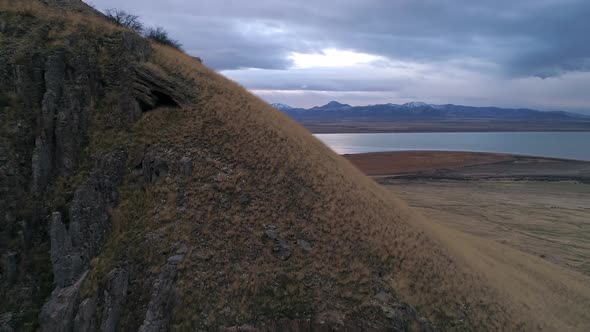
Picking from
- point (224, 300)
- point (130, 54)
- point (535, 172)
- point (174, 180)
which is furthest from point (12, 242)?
point (535, 172)

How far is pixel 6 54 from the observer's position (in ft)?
59.7

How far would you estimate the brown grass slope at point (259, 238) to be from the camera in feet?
49.9

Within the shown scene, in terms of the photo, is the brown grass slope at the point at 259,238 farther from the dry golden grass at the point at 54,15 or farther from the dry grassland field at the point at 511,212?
the dry grassland field at the point at 511,212

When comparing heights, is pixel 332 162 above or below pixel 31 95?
below

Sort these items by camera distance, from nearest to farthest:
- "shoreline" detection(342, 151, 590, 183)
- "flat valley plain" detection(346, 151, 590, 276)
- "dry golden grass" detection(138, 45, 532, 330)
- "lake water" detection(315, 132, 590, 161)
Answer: "dry golden grass" detection(138, 45, 532, 330) < "flat valley plain" detection(346, 151, 590, 276) < "shoreline" detection(342, 151, 590, 183) < "lake water" detection(315, 132, 590, 161)

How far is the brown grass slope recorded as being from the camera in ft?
49.9

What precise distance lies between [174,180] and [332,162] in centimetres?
926

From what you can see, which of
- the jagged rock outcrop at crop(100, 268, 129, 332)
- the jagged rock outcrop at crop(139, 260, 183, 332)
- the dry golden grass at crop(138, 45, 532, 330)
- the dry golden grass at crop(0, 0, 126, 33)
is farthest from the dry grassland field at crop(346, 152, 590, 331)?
the dry golden grass at crop(0, 0, 126, 33)

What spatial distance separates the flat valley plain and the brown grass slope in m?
20.5

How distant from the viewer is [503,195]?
6131cm

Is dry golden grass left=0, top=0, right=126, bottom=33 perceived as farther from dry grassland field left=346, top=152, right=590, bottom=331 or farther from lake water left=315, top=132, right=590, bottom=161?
lake water left=315, top=132, right=590, bottom=161

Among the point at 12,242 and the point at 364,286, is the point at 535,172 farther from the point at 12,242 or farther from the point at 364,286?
the point at 12,242

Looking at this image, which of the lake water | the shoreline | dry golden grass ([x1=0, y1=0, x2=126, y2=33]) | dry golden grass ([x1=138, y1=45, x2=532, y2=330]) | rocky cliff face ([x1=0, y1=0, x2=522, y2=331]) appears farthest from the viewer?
the lake water

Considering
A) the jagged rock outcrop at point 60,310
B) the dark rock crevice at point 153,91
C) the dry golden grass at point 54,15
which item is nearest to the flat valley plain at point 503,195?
the dark rock crevice at point 153,91
